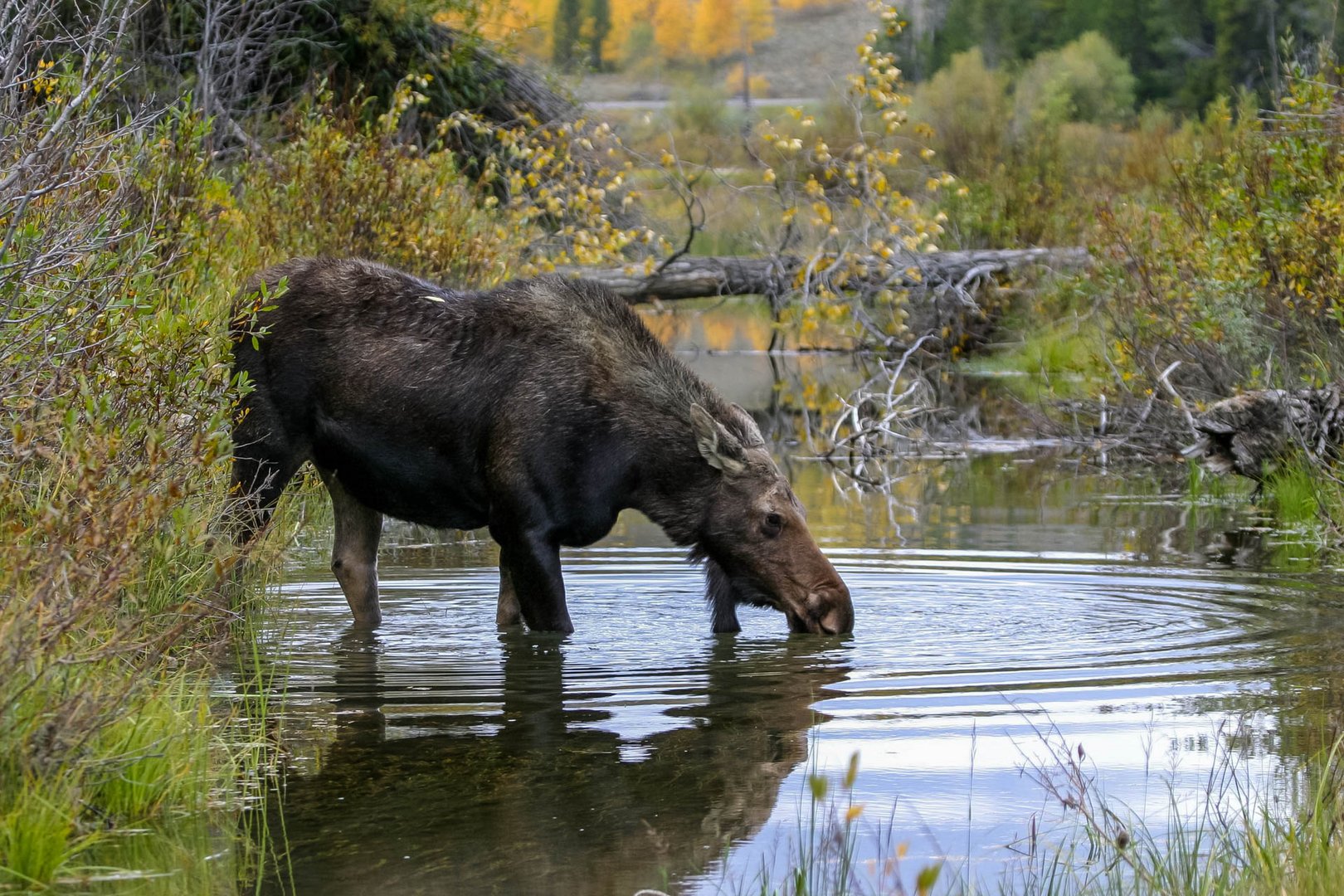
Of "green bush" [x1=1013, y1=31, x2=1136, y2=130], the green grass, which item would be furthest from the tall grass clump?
"green bush" [x1=1013, y1=31, x2=1136, y2=130]

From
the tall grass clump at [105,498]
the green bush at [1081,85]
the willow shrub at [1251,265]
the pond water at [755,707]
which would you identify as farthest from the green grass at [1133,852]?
the green bush at [1081,85]

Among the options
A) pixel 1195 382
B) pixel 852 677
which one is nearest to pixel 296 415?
pixel 852 677

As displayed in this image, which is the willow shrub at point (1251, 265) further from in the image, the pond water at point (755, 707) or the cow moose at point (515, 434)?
the cow moose at point (515, 434)

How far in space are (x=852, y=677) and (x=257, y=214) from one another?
6.88 metres

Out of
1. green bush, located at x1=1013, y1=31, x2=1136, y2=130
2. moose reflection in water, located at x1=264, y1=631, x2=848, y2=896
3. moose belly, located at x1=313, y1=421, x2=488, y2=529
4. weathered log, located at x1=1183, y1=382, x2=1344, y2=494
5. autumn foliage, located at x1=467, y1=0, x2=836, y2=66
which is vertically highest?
autumn foliage, located at x1=467, y1=0, x2=836, y2=66

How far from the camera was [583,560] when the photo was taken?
36.0 ft

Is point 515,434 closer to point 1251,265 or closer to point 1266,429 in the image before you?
point 1266,429

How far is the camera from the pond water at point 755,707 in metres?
4.77

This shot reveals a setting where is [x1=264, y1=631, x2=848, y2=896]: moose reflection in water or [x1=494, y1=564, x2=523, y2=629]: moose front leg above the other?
[x1=494, y1=564, x2=523, y2=629]: moose front leg

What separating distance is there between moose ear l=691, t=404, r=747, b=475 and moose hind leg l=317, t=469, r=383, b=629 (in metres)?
1.83

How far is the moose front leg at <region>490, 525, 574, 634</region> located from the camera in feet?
26.6

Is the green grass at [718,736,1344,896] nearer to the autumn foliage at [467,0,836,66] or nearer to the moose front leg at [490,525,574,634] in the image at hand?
the moose front leg at [490,525,574,634]

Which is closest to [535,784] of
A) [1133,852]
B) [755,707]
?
[755,707]

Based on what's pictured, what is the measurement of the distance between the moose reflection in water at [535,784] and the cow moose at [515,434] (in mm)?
853
